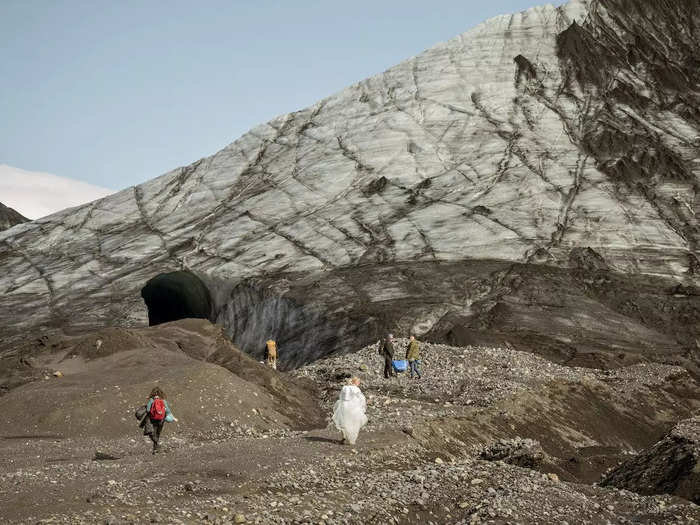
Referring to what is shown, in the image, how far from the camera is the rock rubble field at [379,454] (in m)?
12.7

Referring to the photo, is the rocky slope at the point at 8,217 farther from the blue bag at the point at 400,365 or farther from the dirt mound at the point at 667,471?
the dirt mound at the point at 667,471

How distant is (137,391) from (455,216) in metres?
33.2

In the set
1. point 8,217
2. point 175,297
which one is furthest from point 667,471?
point 8,217

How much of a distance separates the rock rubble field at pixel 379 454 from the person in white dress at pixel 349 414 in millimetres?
344

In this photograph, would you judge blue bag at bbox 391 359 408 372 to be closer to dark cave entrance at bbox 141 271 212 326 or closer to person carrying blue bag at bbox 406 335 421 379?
person carrying blue bag at bbox 406 335 421 379

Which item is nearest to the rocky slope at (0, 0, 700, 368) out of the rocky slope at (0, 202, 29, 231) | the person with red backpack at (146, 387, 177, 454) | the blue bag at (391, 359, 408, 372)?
the blue bag at (391, 359, 408, 372)

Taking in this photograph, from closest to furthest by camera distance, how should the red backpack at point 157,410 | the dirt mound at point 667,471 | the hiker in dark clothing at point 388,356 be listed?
the dirt mound at point 667,471, the red backpack at point 157,410, the hiker in dark clothing at point 388,356

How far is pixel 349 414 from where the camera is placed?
17219mm

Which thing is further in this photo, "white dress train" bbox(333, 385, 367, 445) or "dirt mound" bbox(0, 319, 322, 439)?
"dirt mound" bbox(0, 319, 322, 439)

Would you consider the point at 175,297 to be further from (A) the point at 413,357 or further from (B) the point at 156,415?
(B) the point at 156,415

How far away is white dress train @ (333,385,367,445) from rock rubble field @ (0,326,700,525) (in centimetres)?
34

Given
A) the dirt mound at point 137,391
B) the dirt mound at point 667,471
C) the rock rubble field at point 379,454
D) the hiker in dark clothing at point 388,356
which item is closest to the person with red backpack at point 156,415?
the rock rubble field at point 379,454

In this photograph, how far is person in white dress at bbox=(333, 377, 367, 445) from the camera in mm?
17203

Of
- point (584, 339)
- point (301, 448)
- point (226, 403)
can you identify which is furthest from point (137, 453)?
point (584, 339)
